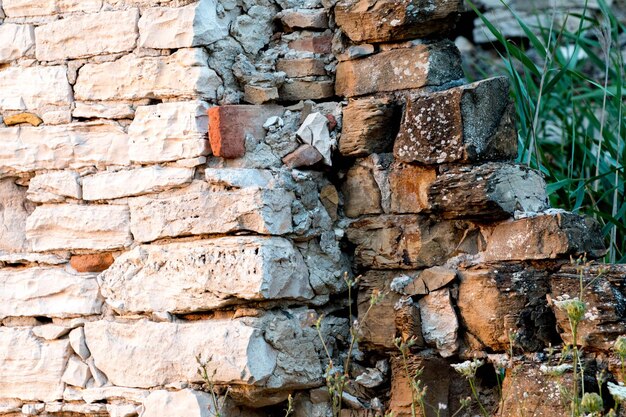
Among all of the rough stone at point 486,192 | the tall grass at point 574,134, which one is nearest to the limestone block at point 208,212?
the rough stone at point 486,192

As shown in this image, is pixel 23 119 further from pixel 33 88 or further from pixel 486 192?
pixel 486 192

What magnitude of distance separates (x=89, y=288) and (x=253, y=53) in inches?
37.5

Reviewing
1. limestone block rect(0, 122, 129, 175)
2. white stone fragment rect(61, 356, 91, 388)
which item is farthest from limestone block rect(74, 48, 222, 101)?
white stone fragment rect(61, 356, 91, 388)

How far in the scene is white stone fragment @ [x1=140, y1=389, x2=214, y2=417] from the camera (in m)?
3.01

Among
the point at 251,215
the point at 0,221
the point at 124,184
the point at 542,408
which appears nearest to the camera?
the point at 542,408

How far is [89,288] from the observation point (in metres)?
3.28

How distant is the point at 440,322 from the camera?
3051 mm

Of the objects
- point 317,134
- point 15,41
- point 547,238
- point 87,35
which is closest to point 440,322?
point 547,238

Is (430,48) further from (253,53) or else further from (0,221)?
(0,221)

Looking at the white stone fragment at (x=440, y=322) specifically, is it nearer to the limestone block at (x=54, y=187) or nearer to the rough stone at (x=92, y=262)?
the rough stone at (x=92, y=262)

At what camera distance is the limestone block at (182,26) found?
3.14 metres

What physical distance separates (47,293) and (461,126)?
148cm

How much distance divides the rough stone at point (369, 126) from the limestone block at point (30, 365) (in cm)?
115

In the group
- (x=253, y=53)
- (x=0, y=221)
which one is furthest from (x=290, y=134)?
(x=0, y=221)
